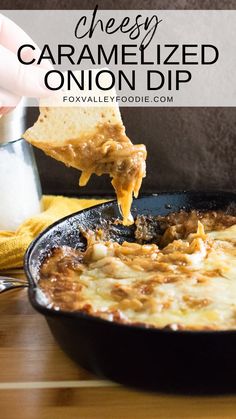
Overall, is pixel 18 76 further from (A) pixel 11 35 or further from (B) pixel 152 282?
(B) pixel 152 282

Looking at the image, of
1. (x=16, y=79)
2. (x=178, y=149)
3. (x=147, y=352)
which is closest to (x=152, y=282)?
(x=147, y=352)

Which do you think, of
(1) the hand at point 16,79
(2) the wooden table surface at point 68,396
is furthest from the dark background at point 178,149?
(2) the wooden table surface at point 68,396

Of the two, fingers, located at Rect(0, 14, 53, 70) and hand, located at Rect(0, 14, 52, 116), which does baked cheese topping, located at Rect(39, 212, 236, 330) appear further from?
fingers, located at Rect(0, 14, 53, 70)

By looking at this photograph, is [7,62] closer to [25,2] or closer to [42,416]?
[42,416]

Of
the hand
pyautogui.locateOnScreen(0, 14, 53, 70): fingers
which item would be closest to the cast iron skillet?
the hand

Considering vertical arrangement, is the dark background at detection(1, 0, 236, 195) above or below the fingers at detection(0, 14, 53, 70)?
below

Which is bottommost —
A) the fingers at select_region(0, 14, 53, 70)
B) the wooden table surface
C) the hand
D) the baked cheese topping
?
the wooden table surface
